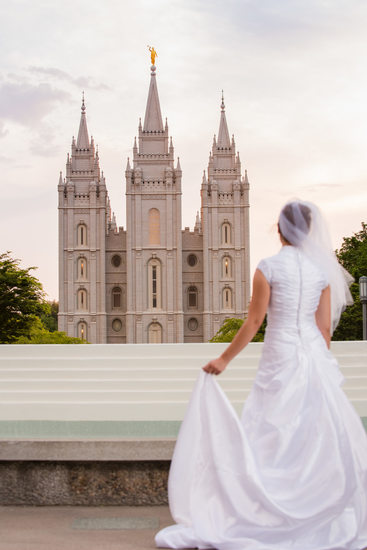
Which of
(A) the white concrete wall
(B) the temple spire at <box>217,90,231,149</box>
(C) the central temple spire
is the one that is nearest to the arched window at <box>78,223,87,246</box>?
(C) the central temple spire

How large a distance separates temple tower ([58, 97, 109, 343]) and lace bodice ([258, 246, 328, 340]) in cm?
5339

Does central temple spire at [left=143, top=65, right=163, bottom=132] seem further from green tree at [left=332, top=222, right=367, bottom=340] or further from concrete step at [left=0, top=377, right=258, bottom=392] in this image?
concrete step at [left=0, top=377, right=258, bottom=392]

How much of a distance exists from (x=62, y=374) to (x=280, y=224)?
2616 mm

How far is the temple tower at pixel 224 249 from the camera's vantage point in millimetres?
56469

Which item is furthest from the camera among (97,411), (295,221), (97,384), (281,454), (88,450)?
(97,384)

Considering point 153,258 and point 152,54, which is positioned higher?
point 152,54

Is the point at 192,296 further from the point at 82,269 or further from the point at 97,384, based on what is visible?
the point at 97,384

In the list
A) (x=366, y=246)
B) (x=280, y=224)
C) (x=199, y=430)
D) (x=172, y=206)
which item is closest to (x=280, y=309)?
(x=280, y=224)

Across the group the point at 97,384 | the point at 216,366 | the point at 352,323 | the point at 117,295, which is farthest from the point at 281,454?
the point at 117,295

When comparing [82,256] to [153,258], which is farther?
[82,256]

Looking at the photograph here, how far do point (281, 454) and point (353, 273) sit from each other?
88.9 ft

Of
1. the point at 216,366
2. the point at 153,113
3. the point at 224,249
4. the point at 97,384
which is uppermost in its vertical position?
the point at 153,113

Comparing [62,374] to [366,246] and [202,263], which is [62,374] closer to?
[366,246]

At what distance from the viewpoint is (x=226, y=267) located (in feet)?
187
